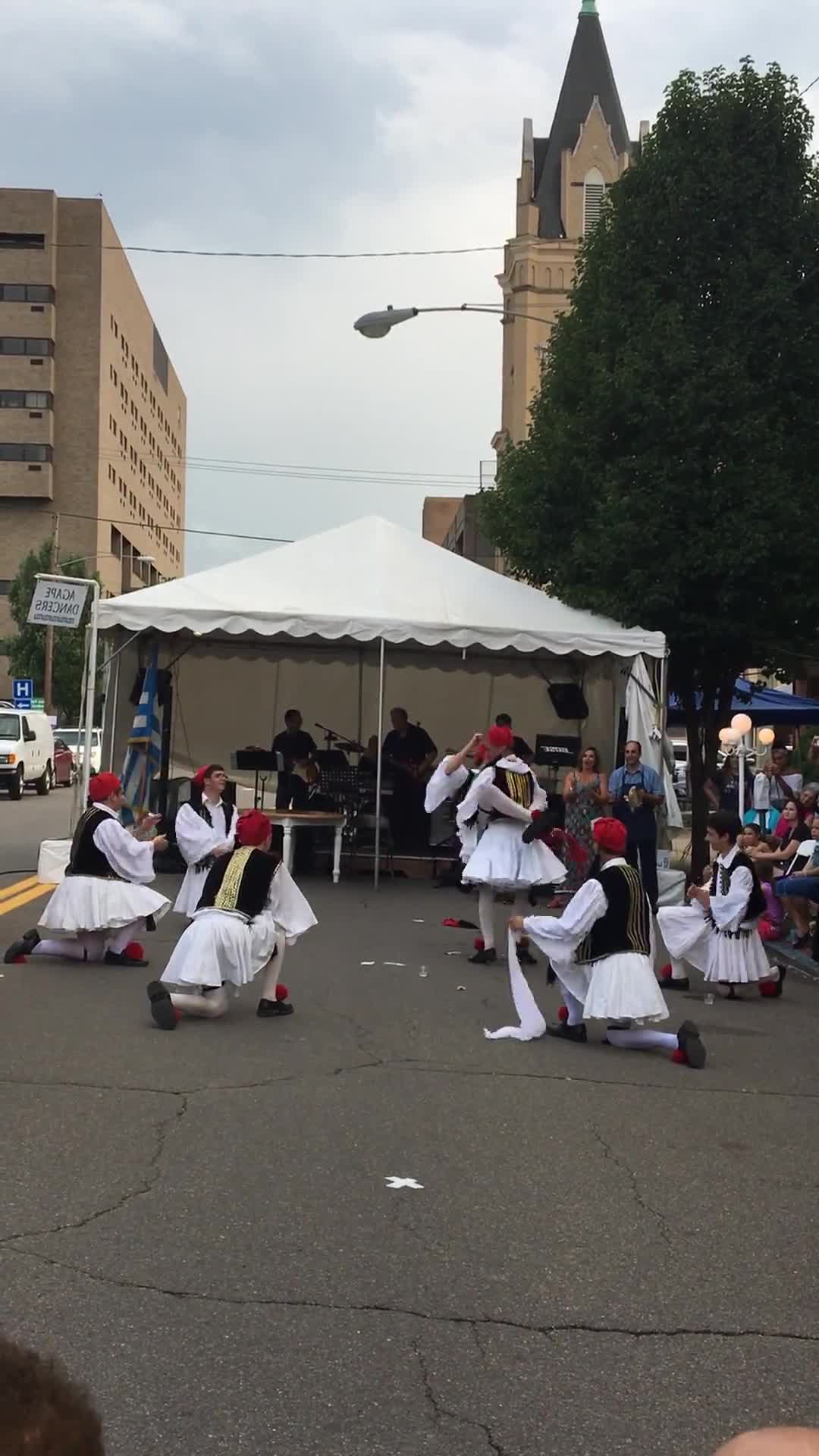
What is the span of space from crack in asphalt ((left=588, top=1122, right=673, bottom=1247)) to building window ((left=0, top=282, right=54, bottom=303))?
87.2 metres

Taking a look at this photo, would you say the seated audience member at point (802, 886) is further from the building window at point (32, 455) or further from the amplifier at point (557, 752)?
the building window at point (32, 455)

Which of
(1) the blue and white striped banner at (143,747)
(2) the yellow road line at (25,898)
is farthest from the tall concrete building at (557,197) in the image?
(2) the yellow road line at (25,898)

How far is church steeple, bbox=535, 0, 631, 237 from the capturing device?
64.7 m

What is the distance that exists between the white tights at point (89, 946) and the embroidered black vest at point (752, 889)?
4.25 metres

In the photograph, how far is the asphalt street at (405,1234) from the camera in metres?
4.14

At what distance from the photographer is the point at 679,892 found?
17.9 meters

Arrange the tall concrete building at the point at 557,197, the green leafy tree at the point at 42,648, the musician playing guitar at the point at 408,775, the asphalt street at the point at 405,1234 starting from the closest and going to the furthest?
the asphalt street at the point at 405,1234 < the musician playing guitar at the point at 408,775 < the tall concrete building at the point at 557,197 < the green leafy tree at the point at 42,648

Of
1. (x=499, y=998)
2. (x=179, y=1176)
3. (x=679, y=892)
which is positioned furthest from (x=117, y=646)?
(x=179, y=1176)

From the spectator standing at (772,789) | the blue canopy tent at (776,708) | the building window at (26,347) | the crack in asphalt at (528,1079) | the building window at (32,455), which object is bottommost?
the crack in asphalt at (528,1079)

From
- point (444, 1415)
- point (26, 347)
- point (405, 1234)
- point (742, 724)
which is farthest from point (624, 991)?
point (26, 347)

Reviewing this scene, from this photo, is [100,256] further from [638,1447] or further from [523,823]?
[638,1447]

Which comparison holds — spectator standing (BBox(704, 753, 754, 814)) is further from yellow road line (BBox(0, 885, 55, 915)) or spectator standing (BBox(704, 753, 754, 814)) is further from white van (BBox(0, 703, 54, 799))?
white van (BBox(0, 703, 54, 799))

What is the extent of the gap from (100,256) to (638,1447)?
9160 cm

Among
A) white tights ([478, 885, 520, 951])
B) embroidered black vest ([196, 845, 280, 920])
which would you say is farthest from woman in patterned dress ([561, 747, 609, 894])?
embroidered black vest ([196, 845, 280, 920])
